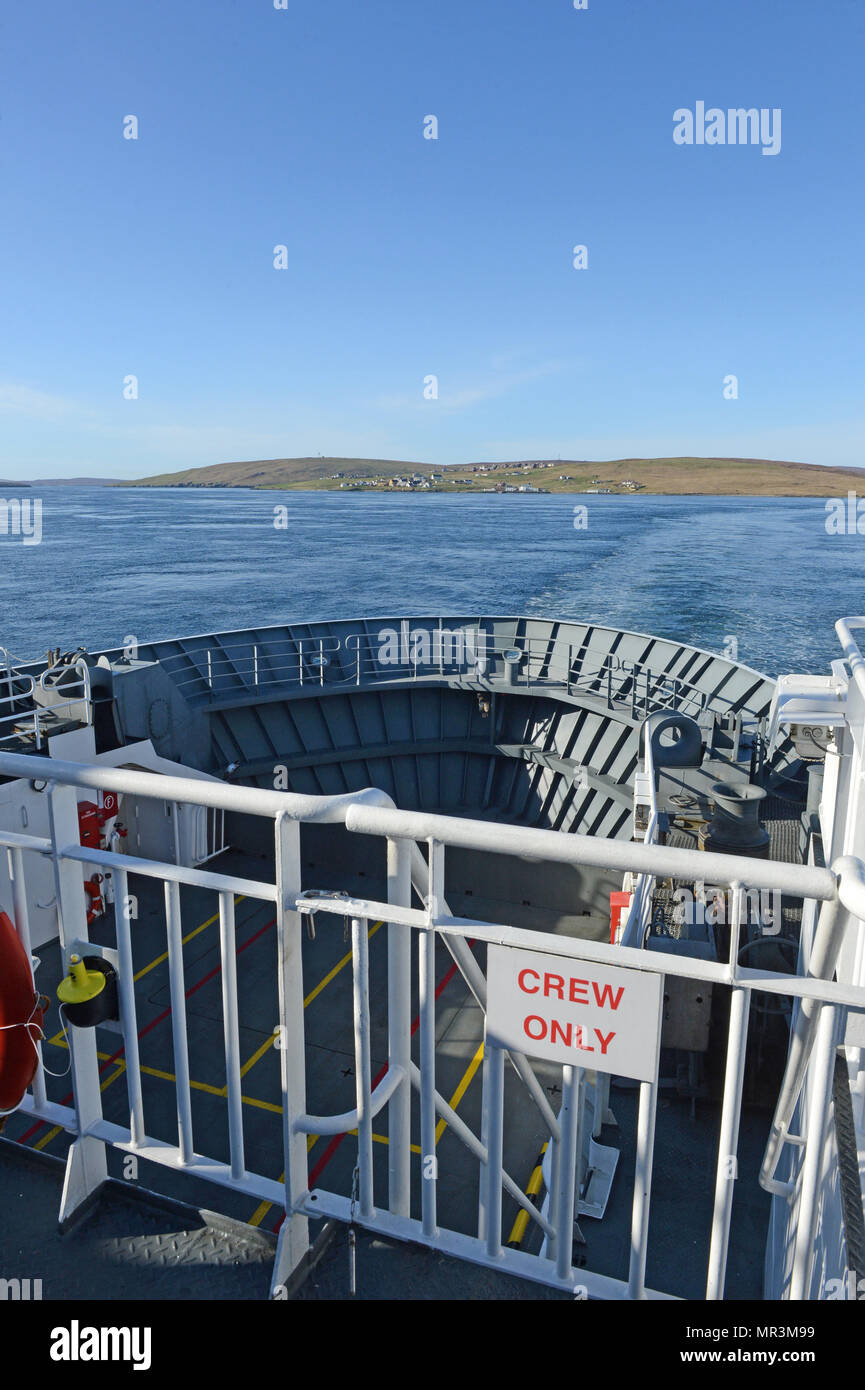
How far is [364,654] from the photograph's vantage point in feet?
68.1

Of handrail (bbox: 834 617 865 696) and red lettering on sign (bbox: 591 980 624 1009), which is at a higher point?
handrail (bbox: 834 617 865 696)

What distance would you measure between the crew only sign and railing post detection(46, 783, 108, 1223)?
1.60 meters

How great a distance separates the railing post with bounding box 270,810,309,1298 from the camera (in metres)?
2.68

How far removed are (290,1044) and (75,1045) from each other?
1035 millimetres

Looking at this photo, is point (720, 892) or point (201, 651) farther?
point (201, 651)

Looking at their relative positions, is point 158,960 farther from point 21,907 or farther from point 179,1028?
point 179,1028

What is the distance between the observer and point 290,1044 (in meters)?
2.85

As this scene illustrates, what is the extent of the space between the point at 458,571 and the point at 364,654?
51398mm

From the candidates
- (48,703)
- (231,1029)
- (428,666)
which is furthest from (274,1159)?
(428,666)

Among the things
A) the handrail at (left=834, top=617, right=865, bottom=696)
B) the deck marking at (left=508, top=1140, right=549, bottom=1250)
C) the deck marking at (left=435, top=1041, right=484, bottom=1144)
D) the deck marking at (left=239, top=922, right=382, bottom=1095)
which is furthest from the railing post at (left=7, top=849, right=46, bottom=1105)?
the deck marking at (left=435, top=1041, right=484, bottom=1144)

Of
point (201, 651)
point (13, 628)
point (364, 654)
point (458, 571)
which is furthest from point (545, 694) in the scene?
point (458, 571)

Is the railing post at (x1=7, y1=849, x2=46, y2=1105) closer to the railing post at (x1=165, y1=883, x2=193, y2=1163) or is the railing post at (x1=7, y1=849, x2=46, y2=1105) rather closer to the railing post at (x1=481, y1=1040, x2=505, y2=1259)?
the railing post at (x1=165, y1=883, x2=193, y2=1163)
